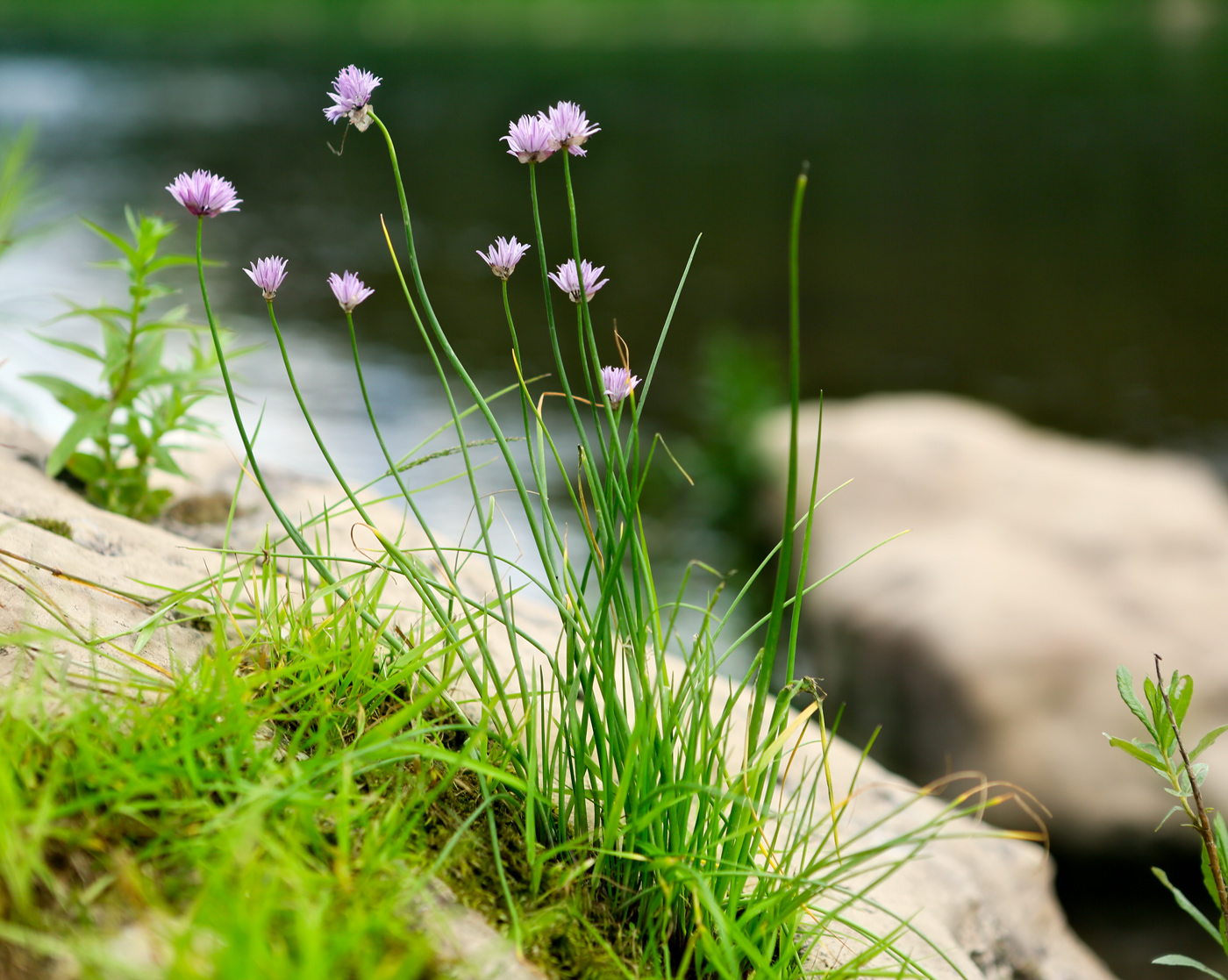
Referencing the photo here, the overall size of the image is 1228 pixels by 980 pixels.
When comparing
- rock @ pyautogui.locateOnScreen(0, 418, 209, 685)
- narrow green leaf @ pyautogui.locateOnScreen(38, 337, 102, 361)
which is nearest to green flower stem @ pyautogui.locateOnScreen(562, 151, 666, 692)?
rock @ pyautogui.locateOnScreen(0, 418, 209, 685)

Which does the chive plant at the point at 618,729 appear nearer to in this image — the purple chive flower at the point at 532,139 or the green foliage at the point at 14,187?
the purple chive flower at the point at 532,139

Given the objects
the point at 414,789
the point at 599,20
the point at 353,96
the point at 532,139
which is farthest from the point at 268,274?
the point at 599,20

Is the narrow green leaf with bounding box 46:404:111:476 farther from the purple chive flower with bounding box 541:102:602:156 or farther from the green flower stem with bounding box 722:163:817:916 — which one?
the green flower stem with bounding box 722:163:817:916

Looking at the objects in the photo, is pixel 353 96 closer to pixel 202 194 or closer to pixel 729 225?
pixel 202 194

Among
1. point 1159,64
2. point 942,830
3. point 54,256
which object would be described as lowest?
point 942,830

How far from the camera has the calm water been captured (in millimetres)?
9242

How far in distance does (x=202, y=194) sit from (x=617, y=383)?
49cm

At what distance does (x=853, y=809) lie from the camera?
169 cm

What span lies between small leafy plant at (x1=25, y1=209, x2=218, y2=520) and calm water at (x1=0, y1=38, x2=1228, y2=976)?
1.64 feet

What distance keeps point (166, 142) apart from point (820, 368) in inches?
547

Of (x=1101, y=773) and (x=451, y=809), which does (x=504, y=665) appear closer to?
(x=451, y=809)

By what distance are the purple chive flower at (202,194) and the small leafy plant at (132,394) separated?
592mm

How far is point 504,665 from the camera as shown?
154 cm

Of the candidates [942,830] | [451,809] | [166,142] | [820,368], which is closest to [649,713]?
[451,809]
